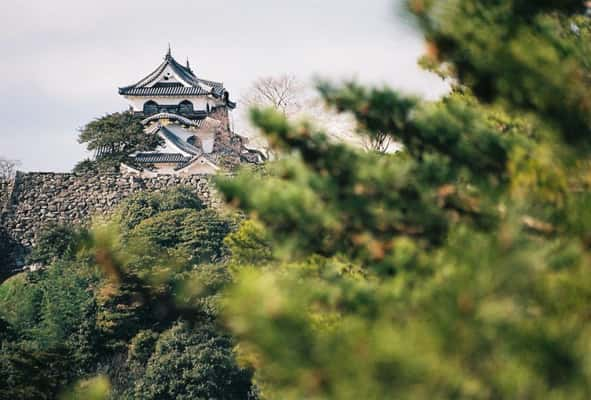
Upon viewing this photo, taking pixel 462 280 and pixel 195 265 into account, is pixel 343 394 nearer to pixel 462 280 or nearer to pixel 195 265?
pixel 462 280

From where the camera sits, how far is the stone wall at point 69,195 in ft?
68.9

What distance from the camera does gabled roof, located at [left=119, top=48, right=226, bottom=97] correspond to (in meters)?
28.2

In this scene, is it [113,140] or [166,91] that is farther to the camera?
[166,91]

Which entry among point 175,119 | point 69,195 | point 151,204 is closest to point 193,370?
point 151,204

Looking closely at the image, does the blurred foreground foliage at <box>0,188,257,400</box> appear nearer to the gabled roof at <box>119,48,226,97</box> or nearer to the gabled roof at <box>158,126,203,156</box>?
the gabled roof at <box>158,126,203,156</box>

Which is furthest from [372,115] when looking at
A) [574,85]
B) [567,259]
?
[567,259]

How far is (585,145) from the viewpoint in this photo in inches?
130

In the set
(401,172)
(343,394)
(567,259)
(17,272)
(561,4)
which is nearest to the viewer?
(343,394)

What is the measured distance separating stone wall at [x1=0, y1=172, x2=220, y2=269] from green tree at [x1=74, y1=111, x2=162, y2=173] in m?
0.71

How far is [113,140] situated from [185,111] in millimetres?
7120

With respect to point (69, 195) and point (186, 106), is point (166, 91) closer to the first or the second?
point (186, 106)

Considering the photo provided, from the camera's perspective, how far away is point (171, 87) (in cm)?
2878

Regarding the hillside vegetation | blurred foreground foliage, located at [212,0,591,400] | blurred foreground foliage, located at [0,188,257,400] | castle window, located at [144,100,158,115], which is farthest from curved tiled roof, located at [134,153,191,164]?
blurred foreground foliage, located at [212,0,591,400]

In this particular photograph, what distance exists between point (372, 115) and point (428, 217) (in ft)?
1.62
